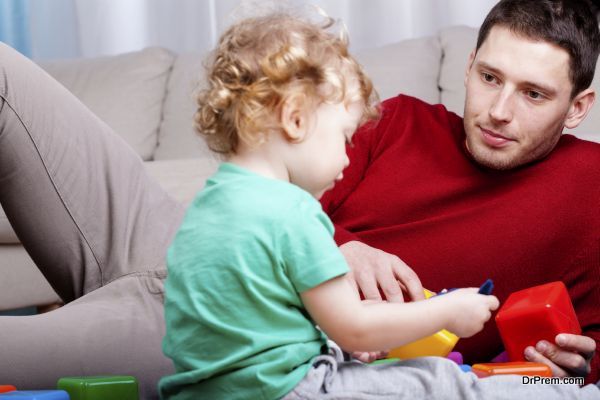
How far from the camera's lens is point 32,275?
239cm

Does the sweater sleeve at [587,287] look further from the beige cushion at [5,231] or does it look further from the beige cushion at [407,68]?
the beige cushion at [5,231]

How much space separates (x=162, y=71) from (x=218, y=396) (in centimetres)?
216

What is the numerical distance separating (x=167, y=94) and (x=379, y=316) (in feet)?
7.01

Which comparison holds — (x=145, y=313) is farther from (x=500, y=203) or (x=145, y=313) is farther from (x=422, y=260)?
(x=500, y=203)

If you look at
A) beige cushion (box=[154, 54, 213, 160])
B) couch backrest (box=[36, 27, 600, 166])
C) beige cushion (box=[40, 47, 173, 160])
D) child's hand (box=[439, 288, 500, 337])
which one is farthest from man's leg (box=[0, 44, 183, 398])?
beige cushion (box=[40, 47, 173, 160])

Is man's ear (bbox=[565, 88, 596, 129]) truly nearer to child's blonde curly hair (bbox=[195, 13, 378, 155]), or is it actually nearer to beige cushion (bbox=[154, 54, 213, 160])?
child's blonde curly hair (bbox=[195, 13, 378, 155])

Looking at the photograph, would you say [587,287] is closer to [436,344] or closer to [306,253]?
[436,344]

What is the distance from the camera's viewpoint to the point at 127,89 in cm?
288

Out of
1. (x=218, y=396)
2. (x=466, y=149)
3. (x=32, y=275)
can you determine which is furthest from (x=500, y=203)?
(x=32, y=275)

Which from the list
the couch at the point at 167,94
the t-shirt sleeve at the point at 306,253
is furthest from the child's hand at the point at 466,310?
the couch at the point at 167,94

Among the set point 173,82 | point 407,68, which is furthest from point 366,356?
point 173,82

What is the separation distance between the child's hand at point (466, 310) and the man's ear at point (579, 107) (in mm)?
677

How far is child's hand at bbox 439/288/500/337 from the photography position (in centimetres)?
96

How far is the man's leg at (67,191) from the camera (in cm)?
136
